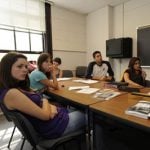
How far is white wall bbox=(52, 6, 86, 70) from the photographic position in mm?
4816

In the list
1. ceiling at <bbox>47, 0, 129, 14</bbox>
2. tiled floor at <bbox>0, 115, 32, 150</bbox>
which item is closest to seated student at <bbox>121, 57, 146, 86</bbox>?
tiled floor at <bbox>0, 115, 32, 150</bbox>

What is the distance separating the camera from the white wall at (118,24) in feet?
13.9

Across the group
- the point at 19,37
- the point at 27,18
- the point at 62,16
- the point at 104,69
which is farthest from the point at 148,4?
the point at 19,37

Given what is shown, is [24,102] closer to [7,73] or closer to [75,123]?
[7,73]

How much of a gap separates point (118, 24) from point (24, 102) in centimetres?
433

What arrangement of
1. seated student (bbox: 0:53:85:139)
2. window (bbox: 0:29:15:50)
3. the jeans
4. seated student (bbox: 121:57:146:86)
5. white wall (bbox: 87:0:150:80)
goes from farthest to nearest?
white wall (bbox: 87:0:150:80)
window (bbox: 0:29:15:50)
seated student (bbox: 121:57:146:86)
the jeans
seated student (bbox: 0:53:85:139)

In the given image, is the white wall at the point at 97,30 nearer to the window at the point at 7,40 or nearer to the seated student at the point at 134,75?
the seated student at the point at 134,75

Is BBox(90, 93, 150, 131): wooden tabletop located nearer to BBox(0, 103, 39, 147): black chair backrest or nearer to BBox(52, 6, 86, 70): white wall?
BBox(0, 103, 39, 147): black chair backrest

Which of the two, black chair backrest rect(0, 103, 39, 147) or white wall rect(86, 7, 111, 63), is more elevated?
white wall rect(86, 7, 111, 63)

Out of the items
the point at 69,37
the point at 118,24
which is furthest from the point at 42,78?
the point at 118,24

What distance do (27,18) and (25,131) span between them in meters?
3.63

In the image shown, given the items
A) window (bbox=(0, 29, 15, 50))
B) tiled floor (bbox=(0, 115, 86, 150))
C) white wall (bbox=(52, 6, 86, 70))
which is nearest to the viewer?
tiled floor (bbox=(0, 115, 86, 150))

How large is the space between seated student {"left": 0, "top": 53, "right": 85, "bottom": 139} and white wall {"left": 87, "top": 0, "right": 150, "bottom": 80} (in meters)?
3.52

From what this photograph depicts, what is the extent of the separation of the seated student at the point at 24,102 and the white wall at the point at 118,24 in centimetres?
352
